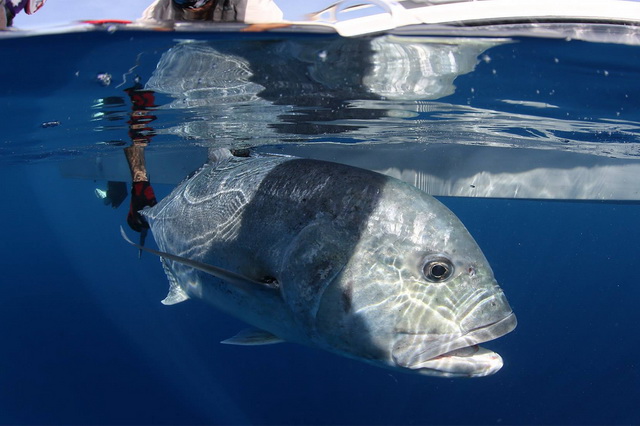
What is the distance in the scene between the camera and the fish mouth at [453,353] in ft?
8.89

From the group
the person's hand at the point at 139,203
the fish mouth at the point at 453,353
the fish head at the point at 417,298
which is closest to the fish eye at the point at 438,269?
the fish head at the point at 417,298

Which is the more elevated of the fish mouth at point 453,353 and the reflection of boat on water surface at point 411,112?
the reflection of boat on water surface at point 411,112

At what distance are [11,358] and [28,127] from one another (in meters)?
9.76

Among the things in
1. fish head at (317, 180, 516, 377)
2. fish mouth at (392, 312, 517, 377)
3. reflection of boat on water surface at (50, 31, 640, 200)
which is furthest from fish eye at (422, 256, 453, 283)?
reflection of boat on water surface at (50, 31, 640, 200)

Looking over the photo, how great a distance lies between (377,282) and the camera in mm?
2941

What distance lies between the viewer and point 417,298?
2877 mm

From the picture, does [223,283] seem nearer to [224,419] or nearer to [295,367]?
[224,419]

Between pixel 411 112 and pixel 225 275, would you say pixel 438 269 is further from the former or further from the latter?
pixel 411 112

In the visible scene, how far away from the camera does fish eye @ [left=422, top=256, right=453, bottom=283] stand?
2863 millimetres

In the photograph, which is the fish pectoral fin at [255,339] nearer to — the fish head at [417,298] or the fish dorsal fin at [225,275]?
the fish dorsal fin at [225,275]

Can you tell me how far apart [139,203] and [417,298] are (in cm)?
416

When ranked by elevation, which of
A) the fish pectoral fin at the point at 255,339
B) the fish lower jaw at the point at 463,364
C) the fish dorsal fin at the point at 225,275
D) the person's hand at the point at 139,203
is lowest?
the fish pectoral fin at the point at 255,339

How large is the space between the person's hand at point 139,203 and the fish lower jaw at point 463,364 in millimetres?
4159

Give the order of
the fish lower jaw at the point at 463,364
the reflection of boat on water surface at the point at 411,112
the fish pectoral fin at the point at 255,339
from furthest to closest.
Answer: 1. the reflection of boat on water surface at the point at 411,112
2. the fish pectoral fin at the point at 255,339
3. the fish lower jaw at the point at 463,364
